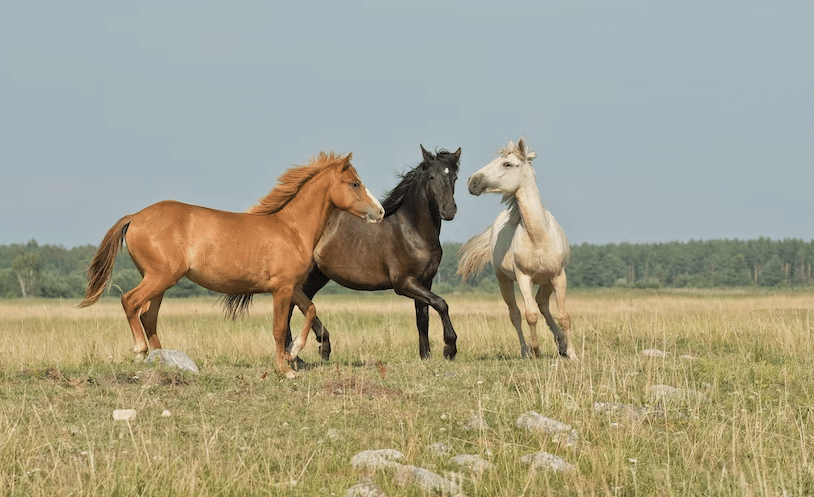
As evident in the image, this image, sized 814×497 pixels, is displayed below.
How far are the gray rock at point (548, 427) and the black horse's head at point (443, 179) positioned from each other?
4232 millimetres

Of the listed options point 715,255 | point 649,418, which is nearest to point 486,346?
point 649,418

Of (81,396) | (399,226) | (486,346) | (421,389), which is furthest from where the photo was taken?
(486,346)

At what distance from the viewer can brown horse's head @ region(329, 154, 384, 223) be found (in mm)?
10281

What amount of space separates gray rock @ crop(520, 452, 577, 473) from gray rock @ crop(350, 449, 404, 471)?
3.20ft

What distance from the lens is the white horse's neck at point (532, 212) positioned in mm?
11469

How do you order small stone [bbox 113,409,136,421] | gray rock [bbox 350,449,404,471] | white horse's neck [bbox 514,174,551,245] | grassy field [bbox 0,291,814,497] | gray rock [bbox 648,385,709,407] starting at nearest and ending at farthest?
grassy field [bbox 0,291,814,497]
gray rock [bbox 350,449,404,471]
small stone [bbox 113,409,136,421]
gray rock [bbox 648,385,709,407]
white horse's neck [bbox 514,174,551,245]

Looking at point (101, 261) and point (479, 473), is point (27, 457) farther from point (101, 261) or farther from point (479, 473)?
point (101, 261)

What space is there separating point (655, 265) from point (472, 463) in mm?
128586

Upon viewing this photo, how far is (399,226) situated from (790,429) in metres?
5.83

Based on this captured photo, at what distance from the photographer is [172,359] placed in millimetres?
9922

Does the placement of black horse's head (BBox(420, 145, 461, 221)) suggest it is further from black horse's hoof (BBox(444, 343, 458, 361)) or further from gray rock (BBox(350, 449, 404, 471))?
gray rock (BBox(350, 449, 404, 471))

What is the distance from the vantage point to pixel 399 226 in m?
12.0

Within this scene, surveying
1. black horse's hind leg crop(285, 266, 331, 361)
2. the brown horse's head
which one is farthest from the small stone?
black horse's hind leg crop(285, 266, 331, 361)

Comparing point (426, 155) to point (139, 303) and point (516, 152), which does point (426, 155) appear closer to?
point (516, 152)
